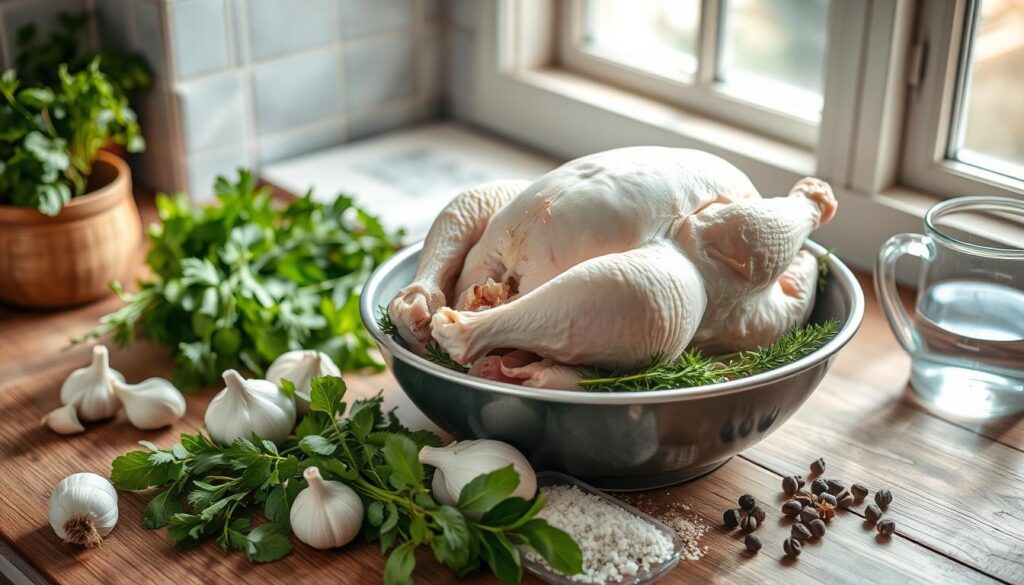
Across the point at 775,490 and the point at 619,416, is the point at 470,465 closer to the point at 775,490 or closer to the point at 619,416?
the point at 619,416

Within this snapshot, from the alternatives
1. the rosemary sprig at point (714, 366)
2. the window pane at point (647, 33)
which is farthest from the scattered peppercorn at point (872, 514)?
the window pane at point (647, 33)

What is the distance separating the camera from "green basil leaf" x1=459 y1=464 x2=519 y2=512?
795 mm

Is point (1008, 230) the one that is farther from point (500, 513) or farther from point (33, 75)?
point (33, 75)

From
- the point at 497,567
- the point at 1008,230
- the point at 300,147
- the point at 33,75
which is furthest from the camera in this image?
the point at 300,147

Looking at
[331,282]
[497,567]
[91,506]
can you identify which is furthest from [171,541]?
[331,282]

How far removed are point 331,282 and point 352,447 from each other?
0.31m

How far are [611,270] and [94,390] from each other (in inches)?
19.2

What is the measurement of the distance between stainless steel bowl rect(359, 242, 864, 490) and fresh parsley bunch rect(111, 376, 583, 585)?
0.05 metres

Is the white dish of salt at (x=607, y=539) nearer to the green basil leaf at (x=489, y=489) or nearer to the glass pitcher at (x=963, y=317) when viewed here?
the green basil leaf at (x=489, y=489)

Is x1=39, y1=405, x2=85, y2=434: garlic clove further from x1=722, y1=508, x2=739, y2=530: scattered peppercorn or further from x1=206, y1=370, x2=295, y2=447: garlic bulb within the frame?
x1=722, y1=508, x2=739, y2=530: scattered peppercorn

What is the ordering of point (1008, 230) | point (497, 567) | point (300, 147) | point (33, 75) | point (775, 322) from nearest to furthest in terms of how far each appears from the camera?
point (497, 567) < point (775, 322) < point (1008, 230) < point (33, 75) < point (300, 147)

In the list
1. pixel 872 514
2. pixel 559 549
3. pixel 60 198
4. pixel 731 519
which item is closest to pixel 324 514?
pixel 559 549

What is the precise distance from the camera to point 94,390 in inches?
40.6

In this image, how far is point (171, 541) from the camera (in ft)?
2.88
